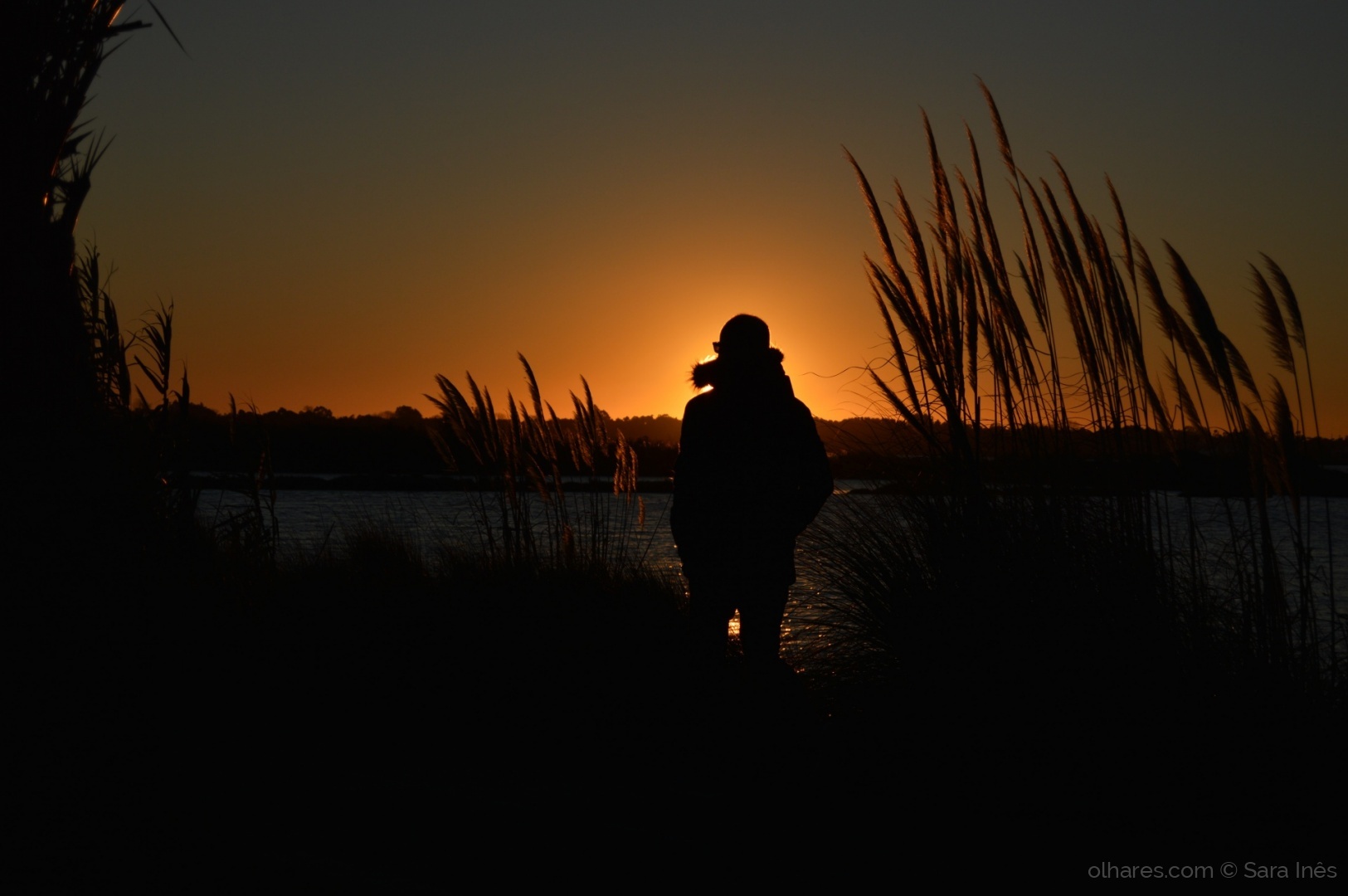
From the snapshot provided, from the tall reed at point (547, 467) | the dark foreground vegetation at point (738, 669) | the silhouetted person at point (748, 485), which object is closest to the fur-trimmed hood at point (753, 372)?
the silhouetted person at point (748, 485)

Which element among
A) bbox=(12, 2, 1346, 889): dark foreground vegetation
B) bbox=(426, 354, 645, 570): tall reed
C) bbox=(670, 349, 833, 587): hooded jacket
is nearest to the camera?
bbox=(12, 2, 1346, 889): dark foreground vegetation

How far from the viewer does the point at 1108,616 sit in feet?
9.08

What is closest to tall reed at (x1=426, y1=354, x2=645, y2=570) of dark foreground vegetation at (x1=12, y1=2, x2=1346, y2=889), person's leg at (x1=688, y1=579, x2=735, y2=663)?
dark foreground vegetation at (x1=12, y1=2, x2=1346, y2=889)

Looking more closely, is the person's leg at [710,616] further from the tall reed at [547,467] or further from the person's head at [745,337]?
the tall reed at [547,467]

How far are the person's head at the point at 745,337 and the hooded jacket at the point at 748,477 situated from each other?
2 centimetres

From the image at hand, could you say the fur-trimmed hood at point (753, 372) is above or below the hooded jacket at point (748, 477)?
above

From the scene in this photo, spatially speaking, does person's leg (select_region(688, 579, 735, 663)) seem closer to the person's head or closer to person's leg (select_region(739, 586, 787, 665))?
person's leg (select_region(739, 586, 787, 665))

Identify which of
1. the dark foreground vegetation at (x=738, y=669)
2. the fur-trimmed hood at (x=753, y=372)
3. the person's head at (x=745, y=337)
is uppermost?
the person's head at (x=745, y=337)

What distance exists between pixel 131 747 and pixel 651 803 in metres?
1.50

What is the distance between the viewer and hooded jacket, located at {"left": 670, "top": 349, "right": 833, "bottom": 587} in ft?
10.2

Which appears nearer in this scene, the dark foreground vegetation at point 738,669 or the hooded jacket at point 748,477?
the dark foreground vegetation at point 738,669

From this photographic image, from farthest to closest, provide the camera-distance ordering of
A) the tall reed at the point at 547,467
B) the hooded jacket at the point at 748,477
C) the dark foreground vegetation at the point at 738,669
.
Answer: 1. the tall reed at the point at 547,467
2. the hooded jacket at the point at 748,477
3. the dark foreground vegetation at the point at 738,669

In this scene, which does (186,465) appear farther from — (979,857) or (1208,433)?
(1208,433)

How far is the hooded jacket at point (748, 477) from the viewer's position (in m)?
3.12
